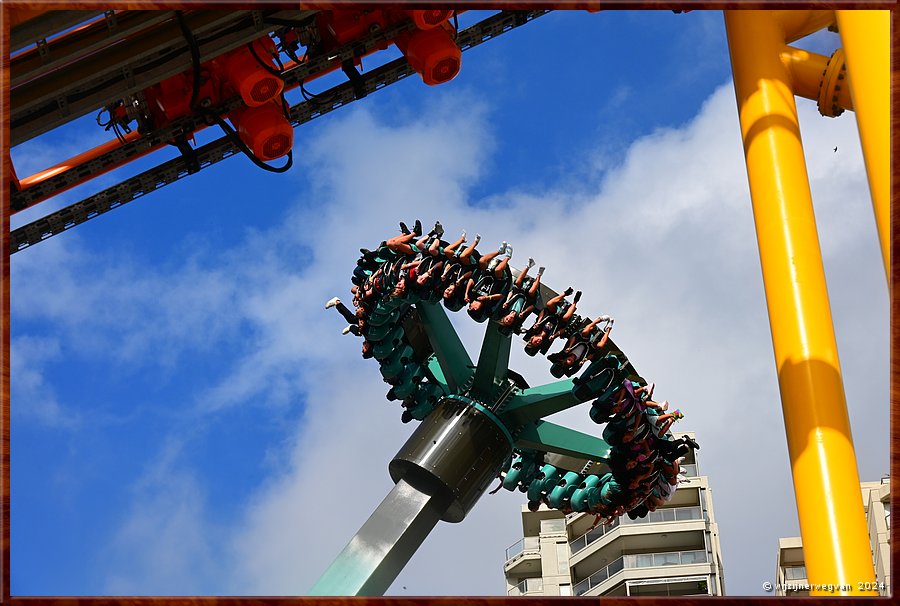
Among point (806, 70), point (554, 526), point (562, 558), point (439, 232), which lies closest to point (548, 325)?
point (439, 232)

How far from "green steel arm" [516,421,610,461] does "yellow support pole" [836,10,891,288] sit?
21.4ft

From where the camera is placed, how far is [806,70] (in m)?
13.6

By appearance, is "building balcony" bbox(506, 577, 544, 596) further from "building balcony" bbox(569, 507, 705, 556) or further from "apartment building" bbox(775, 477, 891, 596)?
"apartment building" bbox(775, 477, 891, 596)

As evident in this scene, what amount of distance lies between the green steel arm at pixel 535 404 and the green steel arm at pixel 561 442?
186mm

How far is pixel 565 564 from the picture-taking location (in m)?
49.6

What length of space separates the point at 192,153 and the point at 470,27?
11.6 ft

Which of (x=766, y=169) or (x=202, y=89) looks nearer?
(x=766, y=169)

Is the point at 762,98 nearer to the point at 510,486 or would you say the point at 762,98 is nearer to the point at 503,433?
the point at 503,433

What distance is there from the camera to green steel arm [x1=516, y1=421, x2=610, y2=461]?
14156 mm

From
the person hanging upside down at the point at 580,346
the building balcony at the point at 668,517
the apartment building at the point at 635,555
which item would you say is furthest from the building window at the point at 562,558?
the person hanging upside down at the point at 580,346

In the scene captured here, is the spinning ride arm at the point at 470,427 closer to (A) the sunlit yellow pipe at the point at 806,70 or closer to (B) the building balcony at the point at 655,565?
(A) the sunlit yellow pipe at the point at 806,70

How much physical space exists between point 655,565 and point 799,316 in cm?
3661

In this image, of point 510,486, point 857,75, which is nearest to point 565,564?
point 510,486

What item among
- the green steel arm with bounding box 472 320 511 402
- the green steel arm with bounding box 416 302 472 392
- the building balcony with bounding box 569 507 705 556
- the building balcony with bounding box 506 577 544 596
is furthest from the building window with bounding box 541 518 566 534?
the green steel arm with bounding box 472 320 511 402
